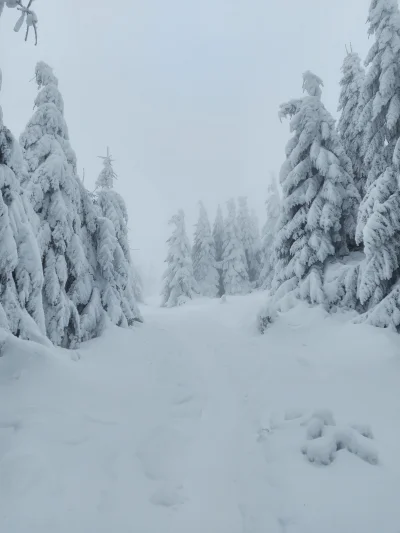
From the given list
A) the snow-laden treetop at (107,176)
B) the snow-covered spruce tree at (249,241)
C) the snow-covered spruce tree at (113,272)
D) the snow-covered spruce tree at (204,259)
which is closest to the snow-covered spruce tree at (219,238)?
the snow-covered spruce tree at (204,259)

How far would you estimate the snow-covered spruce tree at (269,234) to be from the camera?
36.2 m

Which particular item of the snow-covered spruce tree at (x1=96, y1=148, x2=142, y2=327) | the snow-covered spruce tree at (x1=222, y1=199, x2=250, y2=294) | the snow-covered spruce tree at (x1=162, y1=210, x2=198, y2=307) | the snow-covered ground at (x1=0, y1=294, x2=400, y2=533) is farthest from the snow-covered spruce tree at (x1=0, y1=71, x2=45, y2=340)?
the snow-covered spruce tree at (x1=222, y1=199, x2=250, y2=294)

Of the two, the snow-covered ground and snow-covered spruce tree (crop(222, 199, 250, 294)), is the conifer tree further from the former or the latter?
snow-covered spruce tree (crop(222, 199, 250, 294))

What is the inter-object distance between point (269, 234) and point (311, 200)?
2279cm

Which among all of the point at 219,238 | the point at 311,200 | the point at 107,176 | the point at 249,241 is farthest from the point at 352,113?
the point at 219,238

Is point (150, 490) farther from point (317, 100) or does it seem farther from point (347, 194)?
point (317, 100)

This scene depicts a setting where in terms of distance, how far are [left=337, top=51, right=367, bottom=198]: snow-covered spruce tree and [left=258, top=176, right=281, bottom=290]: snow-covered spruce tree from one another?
1602 centimetres

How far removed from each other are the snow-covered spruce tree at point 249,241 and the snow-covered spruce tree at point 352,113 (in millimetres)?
24952

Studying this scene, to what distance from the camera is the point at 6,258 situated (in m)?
7.12

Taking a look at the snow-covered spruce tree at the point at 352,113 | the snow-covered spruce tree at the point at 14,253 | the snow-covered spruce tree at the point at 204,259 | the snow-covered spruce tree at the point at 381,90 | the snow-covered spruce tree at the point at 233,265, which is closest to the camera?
the snow-covered spruce tree at the point at 14,253

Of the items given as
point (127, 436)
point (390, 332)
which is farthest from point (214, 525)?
point (390, 332)

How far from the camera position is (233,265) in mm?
40188

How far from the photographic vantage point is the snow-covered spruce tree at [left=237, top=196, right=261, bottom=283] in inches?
1732

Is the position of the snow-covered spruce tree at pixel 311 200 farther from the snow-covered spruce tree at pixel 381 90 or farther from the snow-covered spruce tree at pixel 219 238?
the snow-covered spruce tree at pixel 219 238
